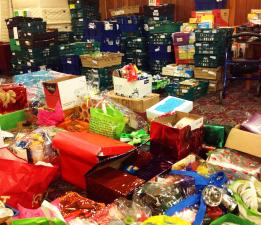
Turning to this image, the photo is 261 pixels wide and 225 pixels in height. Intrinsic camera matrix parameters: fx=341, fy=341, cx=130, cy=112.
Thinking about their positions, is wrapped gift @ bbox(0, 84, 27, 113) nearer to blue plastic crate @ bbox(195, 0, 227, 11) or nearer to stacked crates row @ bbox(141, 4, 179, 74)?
stacked crates row @ bbox(141, 4, 179, 74)

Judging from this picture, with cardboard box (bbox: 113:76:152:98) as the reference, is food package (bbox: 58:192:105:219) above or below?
below

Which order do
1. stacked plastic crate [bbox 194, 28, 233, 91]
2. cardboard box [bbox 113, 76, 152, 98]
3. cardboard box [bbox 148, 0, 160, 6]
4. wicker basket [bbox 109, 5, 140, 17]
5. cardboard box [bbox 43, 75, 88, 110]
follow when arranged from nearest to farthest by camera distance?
cardboard box [bbox 43, 75, 88, 110], cardboard box [bbox 113, 76, 152, 98], stacked plastic crate [bbox 194, 28, 233, 91], cardboard box [bbox 148, 0, 160, 6], wicker basket [bbox 109, 5, 140, 17]

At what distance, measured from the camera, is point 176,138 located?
2.33 meters

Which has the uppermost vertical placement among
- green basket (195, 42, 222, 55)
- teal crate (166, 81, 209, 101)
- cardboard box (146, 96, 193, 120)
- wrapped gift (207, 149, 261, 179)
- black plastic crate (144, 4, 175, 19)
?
black plastic crate (144, 4, 175, 19)

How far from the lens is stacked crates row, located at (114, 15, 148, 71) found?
255 inches

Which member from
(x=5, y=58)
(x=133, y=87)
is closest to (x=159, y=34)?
(x=133, y=87)

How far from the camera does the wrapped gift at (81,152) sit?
2.30m

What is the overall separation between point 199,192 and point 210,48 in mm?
3629

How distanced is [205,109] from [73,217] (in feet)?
9.90

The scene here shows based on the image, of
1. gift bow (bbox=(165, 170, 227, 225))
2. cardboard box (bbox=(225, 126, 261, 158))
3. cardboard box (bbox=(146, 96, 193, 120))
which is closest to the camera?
gift bow (bbox=(165, 170, 227, 225))

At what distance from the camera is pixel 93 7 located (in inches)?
303

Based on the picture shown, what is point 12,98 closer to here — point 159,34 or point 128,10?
point 159,34

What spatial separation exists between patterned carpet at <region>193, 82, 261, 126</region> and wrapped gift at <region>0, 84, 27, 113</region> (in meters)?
2.09

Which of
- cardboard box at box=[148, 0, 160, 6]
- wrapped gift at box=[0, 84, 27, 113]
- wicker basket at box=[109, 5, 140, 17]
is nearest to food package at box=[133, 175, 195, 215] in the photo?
wrapped gift at box=[0, 84, 27, 113]
